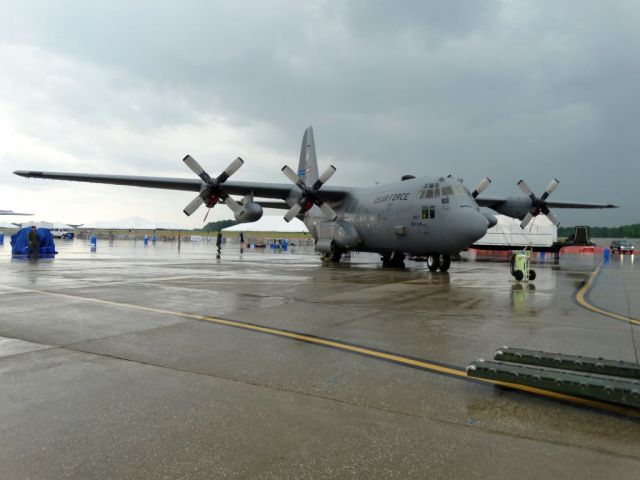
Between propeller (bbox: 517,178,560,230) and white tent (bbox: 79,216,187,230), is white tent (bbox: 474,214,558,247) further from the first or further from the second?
white tent (bbox: 79,216,187,230)

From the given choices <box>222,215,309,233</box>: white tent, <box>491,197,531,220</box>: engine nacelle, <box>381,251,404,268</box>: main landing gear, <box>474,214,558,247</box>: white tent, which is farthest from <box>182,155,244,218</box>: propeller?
<box>222,215,309,233</box>: white tent

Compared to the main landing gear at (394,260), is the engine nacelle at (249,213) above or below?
above

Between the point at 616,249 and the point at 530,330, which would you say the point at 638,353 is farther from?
the point at 616,249

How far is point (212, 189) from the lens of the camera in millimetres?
24047

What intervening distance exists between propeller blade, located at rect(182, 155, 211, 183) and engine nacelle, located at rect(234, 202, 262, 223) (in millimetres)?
2459

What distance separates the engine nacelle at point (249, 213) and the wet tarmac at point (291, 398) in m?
14.7

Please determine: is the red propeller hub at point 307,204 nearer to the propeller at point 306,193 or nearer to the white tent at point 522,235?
the propeller at point 306,193

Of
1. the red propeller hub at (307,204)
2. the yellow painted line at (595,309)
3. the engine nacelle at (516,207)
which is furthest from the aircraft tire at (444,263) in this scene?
the engine nacelle at (516,207)

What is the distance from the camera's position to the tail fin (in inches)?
1324

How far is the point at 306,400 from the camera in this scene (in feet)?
13.6

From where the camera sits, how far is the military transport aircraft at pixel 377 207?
1958 centimetres

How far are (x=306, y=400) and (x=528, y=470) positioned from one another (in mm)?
1934

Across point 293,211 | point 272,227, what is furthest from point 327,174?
point 272,227

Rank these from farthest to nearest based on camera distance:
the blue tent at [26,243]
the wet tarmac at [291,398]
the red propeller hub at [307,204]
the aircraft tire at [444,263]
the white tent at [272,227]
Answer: the white tent at [272,227] < the blue tent at [26,243] < the red propeller hub at [307,204] < the aircraft tire at [444,263] < the wet tarmac at [291,398]
